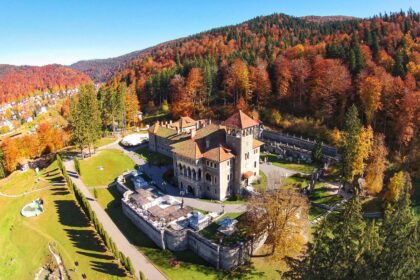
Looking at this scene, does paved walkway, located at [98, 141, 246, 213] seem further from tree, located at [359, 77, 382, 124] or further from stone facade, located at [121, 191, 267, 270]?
tree, located at [359, 77, 382, 124]

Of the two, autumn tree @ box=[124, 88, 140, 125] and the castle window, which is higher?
autumn tree @ box=[124, 88, 140, 125]

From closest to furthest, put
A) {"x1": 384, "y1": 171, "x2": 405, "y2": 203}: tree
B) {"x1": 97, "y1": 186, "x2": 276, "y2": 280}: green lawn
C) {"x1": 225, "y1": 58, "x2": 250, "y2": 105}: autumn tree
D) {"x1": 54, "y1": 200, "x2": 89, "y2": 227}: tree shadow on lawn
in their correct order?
{"x1": 97, "y1": 186, "x2": 276, "y2": 280}: green lawn
{"x1": 384, "y1": 171, "x2": 405, "y2": 203}: tree
{"x1": 54, "y1": 200, "x2": 89, "y2": 227}: tree shadow on lawn
{"x1": 225, "y1": 58, "x2": 250, "y2": 105}: autumn tree

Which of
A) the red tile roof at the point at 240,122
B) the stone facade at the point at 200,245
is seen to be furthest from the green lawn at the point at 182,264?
the red tile roof at the point at 240,122

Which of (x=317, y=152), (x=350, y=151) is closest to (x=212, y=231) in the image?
(x=350, y=151)

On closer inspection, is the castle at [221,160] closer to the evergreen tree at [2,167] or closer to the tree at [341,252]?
the tree at [341,252]

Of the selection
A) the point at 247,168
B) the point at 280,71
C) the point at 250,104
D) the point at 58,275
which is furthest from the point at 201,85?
the point at 58,275

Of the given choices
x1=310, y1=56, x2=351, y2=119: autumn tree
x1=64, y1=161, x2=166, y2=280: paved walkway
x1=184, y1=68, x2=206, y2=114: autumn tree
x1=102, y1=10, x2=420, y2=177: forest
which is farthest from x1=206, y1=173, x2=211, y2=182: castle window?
x1=184, y1=68, x2=206, y2=114: autumn tree
